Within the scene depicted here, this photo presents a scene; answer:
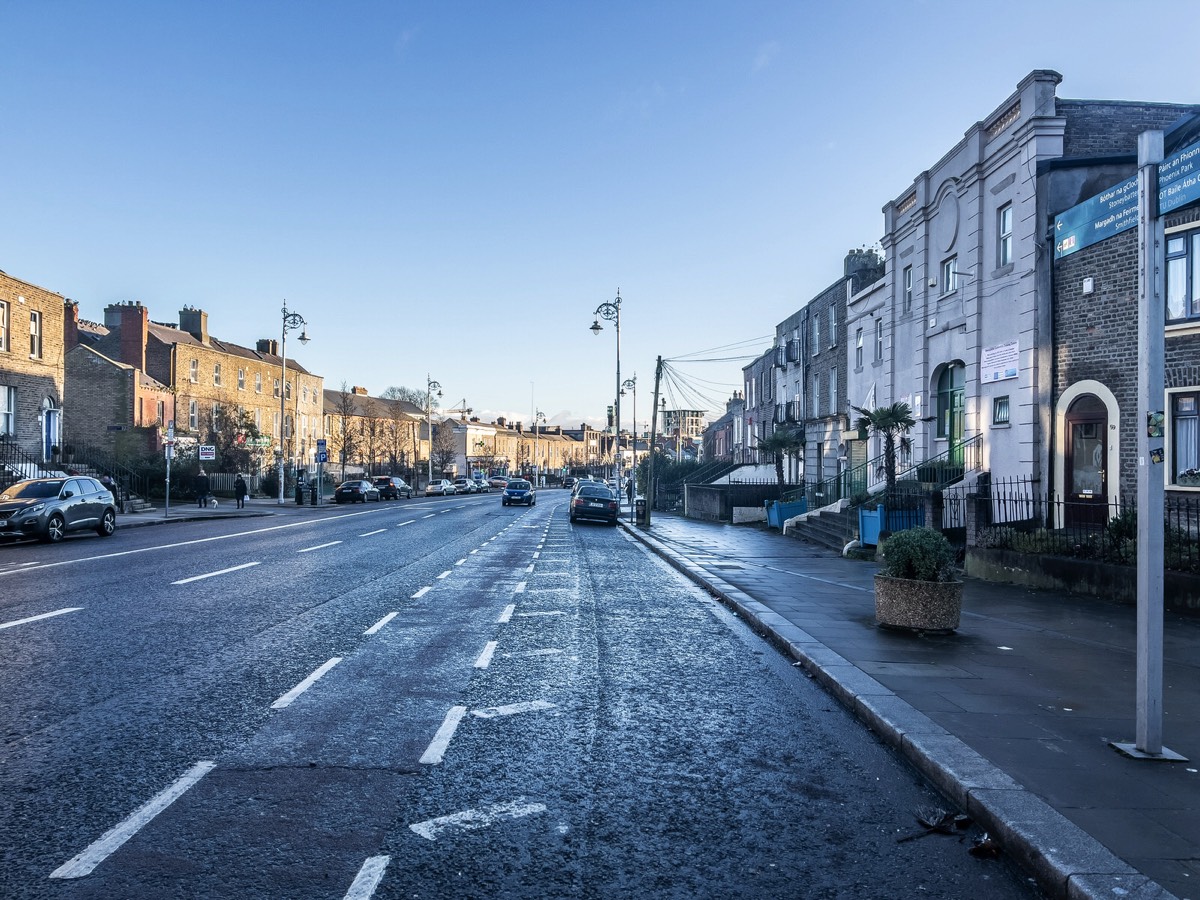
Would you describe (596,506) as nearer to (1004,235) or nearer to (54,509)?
(54,509)

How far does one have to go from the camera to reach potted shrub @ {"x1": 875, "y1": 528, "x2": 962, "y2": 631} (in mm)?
9664

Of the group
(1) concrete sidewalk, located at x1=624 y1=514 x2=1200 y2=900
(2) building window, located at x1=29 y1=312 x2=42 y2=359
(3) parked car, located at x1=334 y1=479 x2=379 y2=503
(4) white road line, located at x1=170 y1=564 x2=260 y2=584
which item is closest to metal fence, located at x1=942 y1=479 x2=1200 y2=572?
(1) concrete sidewalk, located at x1=624 y1=514 x2=1200 y2=900

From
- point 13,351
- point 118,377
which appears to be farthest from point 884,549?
Result: point 118,377

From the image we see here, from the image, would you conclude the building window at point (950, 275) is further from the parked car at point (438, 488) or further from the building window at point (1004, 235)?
the parked car at point (438, 488)

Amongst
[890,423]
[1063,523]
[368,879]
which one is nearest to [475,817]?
[368,879]

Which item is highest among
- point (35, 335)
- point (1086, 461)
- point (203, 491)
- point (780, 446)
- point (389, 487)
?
point (35, 335)

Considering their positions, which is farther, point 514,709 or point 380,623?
point 380,623

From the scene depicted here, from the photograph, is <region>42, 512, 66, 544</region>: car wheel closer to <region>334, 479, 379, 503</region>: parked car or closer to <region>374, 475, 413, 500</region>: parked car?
<region>334, 479, 379, 503</region>: parked car

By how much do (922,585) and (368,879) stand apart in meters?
7.47

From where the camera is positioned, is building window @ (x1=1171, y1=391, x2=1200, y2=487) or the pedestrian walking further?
the pedestrian walking

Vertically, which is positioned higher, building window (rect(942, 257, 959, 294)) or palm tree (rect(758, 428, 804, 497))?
building window (rect(942, 257, 959, 294))

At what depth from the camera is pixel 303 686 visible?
24.0 ft

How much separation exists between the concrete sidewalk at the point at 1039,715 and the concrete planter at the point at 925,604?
6.9 inches

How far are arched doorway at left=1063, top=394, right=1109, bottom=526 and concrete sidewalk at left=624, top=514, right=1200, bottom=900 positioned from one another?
447 centimetres
